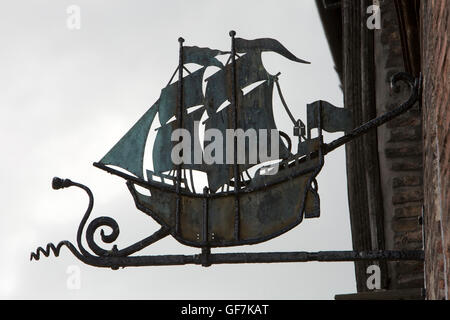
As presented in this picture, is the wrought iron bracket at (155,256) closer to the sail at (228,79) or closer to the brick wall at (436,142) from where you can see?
the brick wall at (436,142)

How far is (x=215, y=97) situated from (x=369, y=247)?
2.88 metres

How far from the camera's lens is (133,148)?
22.9ft

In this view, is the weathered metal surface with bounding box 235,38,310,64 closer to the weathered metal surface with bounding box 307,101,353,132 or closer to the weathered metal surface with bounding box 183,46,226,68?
the weathered metal surface with bounding box 183,46,226,68

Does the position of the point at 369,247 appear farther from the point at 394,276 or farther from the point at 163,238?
the point at 163,238

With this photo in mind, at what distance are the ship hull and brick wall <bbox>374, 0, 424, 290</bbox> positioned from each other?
7.09ft

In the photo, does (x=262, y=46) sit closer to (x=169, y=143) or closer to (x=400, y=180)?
(x=169, y=143)

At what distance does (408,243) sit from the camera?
26.5 feet

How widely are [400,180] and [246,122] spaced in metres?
2.20

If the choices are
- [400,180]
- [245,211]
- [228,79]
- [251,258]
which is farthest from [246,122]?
[400,180]

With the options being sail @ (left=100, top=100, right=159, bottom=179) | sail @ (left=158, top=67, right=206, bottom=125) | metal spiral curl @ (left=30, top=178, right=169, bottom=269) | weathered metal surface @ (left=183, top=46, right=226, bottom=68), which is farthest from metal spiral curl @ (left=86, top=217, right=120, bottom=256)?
weathered metal surface @ (left=183, top=46, right=226, bottom=68)

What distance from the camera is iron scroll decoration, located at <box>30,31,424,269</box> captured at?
19.4 ft

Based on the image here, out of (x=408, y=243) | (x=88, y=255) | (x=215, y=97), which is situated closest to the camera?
(x=88, y=255)

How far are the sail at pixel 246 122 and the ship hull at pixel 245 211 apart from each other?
17 centimetres
